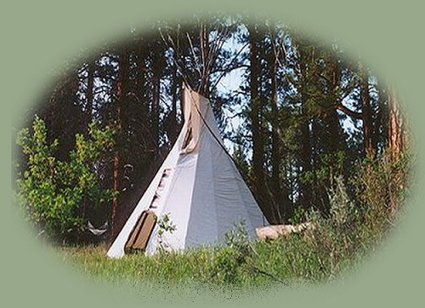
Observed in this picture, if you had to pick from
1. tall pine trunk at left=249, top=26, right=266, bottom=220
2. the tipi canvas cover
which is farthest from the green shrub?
tall pine trunk at left=249, top=26, right=266, bottom=220

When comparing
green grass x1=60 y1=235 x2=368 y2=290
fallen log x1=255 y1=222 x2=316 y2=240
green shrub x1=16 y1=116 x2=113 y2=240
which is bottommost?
green grass x1=60 y1=235 x2=368 y2=290

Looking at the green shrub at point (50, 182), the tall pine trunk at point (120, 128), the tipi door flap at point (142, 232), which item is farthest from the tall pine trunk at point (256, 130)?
the green shrub at point (50, 182)

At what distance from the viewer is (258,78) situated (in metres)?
8.80

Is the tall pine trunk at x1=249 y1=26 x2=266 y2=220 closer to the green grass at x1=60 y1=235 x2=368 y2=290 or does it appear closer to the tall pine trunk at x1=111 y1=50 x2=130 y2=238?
the tall pine trunk at x1=111 y1=50 x2=130 y2=238

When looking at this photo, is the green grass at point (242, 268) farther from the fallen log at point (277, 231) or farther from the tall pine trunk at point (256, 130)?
the tall pine trunk at point (256, 130)

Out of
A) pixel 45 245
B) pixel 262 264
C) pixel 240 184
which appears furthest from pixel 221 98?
pixel 262 264

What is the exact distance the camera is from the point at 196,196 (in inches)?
237

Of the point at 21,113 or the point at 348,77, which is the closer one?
the point at 21,113

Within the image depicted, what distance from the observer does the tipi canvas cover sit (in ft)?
18.7

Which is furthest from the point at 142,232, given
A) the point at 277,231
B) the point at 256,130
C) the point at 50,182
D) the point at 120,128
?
the point at 256,130

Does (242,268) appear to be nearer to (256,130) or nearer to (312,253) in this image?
(312,253)

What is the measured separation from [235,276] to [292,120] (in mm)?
4119

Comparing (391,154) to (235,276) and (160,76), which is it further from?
(160,76)

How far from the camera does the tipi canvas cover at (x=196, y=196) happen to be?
569 cm
